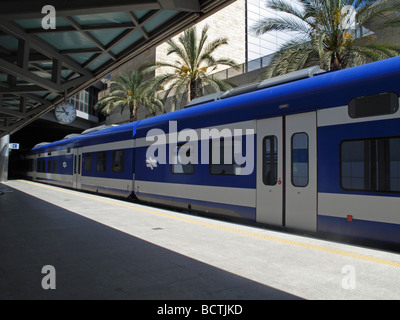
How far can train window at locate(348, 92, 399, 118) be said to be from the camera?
546 centimetres

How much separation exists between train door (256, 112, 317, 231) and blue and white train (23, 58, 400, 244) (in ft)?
0.07

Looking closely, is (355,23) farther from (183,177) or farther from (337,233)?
(337,233)

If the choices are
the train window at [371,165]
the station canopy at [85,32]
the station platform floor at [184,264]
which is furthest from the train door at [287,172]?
the station canopy at [85,32]

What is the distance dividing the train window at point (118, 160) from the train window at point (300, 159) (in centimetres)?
831

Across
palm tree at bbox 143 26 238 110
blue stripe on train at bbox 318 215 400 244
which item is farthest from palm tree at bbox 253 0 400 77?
blue stripe on train at bbox 318 215 400 244

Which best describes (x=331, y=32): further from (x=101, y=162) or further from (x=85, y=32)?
(x=101, y=162)

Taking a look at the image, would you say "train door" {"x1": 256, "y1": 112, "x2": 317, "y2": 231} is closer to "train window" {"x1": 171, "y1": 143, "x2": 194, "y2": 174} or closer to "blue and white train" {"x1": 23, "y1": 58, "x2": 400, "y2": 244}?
"blue and white train" {"x1": 23, "y1": 58, "x2": 400, "y2": 244}

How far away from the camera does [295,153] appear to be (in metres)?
6.89

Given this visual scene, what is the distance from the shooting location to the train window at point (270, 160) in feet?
23.8

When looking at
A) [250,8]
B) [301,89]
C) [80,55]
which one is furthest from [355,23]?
[250,8]

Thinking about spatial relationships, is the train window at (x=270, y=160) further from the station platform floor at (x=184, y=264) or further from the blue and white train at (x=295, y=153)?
the station platform floor at (x=184, y=264)

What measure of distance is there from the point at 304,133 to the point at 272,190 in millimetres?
1402

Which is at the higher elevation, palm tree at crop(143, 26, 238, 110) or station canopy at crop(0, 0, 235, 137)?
palm tree at crop(143, 26, 238, 110)

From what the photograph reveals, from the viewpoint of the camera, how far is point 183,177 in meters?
10.0
